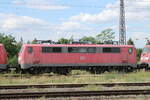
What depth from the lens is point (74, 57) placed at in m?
28.5

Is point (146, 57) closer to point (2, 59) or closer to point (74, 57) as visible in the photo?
point (74, 57)

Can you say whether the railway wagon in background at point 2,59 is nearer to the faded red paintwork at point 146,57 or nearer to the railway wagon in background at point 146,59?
the railway wagon in background at point 146,59

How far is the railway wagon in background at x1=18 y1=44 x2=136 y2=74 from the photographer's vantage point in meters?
27.7

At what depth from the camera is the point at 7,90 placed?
54.1 ft

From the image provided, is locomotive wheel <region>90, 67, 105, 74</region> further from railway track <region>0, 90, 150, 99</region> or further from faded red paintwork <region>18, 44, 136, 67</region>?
railway track <region>0, 90, 150, 99</region>

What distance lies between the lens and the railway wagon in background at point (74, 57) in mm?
27656

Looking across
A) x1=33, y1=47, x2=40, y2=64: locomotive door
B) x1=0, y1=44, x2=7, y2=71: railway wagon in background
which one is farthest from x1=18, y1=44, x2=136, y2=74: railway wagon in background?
x1=0, y1=44, x2=7, y2=71: railway wagon in background

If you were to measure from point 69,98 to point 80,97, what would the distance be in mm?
556

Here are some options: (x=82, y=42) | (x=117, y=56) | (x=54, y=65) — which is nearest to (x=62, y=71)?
(x=54, y=65)

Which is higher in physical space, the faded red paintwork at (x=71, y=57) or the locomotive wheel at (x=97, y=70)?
the faded red paintwork at (x=71, y=57)

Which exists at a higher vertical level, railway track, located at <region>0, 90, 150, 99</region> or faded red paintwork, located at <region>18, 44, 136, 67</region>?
faded red paintwork, located at <region>18, 44, 136, 67</region>

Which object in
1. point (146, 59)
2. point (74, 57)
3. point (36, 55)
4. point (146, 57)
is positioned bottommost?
point (146, 59)

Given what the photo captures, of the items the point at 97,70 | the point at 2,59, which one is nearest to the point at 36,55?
the point at 2,59

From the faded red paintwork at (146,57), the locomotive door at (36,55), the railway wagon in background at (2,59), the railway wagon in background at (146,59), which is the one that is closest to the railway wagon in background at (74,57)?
the locomotive door at (36,55)
